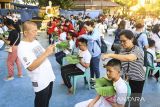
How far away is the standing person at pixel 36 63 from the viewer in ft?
12.8

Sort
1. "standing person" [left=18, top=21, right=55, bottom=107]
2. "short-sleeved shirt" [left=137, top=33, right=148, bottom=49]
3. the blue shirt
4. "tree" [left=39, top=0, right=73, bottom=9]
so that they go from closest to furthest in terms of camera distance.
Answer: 1. "standing person" [left=18, top=21, right=55, bottom=107]
2. the blue shirt
3. "short-sleeved shirt" [left=137, top=33, right=148, bottom=49]
4. "tree" [left=39, top=0, right=73, bottom=9]

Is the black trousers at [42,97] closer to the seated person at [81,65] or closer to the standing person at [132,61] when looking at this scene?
the standing person at [132,61]

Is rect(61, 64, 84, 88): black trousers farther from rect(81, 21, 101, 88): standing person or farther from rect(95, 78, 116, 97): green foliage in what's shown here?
rect(95, 78, 116, 97): green foliage

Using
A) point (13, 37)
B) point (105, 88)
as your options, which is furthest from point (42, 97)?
point (13, 37)

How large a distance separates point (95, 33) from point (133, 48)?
10.4 ft

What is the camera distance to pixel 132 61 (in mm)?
4156

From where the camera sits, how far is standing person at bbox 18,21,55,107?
3.90m

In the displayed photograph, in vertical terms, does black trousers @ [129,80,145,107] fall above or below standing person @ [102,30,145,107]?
below

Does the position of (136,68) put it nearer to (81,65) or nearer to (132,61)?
(132,61)

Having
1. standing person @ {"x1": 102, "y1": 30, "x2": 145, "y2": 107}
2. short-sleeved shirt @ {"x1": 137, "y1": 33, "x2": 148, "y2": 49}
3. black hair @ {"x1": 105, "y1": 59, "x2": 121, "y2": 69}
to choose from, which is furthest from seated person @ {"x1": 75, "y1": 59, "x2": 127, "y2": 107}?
short-sleeved shirt @ {"x1": 137, "y1": 33, "x2": 148, "y2": 49}

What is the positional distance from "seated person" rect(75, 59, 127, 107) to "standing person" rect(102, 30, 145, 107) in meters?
0.14

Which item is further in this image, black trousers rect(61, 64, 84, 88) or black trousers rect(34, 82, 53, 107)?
black trousers rect(61, 64, 84, 88)

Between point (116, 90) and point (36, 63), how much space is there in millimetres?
1063

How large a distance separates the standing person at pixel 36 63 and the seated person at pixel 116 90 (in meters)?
0.63
